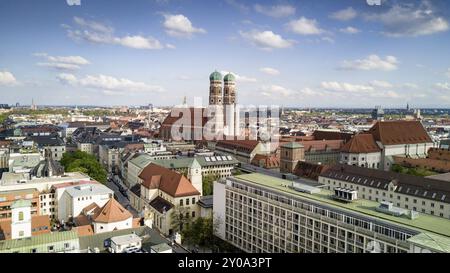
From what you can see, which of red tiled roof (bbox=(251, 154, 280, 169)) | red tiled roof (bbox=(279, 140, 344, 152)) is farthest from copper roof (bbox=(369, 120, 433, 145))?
red tiled roof (bbox=(251, 154, 280, 169))

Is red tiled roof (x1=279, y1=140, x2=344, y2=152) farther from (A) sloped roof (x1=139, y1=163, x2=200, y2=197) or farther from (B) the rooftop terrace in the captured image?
(B) the rooftop terrace

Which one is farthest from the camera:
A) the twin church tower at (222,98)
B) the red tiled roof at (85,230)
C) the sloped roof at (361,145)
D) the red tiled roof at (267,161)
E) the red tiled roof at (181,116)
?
the red tiled roof at (181,116)

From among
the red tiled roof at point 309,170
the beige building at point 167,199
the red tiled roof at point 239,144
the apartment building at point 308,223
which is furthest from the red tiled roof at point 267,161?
the apartment building at point 308,223

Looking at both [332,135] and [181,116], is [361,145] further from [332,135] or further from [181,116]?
[181,116]

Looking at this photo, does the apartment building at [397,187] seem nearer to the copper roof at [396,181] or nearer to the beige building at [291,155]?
the copper roof at [396,181]
